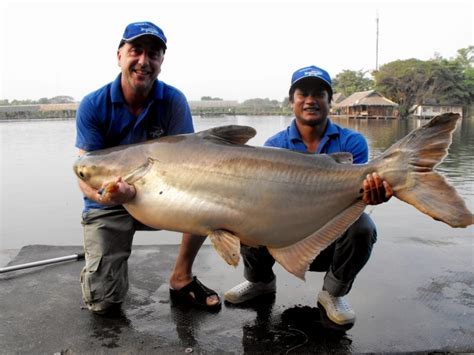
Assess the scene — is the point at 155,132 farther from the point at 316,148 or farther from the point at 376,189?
the point at 376,189

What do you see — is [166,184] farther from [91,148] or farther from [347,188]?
[347,188]

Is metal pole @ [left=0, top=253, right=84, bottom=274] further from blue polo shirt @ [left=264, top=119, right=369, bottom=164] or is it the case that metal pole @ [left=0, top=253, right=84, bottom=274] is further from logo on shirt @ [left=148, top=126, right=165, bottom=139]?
blue polo shirt @ [left=264, top=119, right=369, bottom=164]

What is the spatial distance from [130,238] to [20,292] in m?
1.10

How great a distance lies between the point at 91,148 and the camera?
12.7 feet

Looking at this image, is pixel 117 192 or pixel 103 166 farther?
pixel 103 166

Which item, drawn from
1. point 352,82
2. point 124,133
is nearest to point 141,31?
point 124,133

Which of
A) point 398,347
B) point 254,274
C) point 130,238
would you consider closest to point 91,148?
point 130,238

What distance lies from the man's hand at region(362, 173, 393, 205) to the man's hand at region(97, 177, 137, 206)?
1.62 metres

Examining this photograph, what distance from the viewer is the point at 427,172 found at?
9.48 ft

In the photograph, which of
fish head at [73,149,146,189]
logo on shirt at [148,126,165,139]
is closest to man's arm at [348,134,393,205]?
fish head at [73,149,146,189]

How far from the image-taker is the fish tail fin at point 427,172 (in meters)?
2.80

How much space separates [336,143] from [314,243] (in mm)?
1032

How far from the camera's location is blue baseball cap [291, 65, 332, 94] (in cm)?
393

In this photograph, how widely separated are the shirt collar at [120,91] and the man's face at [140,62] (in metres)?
0.10
